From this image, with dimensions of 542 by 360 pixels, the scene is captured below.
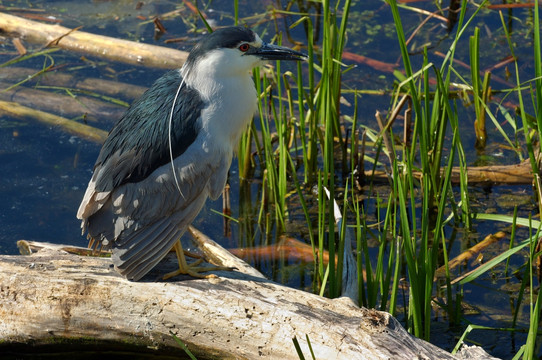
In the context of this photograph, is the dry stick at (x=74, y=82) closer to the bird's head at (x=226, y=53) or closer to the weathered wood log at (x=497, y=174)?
the bird's head at (x=226, y=53)

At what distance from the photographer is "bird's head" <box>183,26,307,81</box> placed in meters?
3.20

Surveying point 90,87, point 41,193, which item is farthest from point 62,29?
point 41,193

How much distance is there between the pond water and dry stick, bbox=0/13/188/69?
8 cm

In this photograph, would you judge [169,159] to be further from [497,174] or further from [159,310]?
[497,174]

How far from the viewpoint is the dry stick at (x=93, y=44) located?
5484 millimetres

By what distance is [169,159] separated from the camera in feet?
10.4

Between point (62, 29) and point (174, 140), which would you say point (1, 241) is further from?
point (62, 29)

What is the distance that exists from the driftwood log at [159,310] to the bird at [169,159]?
140mm

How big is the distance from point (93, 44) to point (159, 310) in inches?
130

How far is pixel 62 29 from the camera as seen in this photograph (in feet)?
19.1

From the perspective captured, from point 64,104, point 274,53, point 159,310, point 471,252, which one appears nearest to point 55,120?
point 64,104

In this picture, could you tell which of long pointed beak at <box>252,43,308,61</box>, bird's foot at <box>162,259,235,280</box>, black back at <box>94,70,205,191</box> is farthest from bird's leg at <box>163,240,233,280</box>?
long pointed beak at <box>252,43,308,61</box>

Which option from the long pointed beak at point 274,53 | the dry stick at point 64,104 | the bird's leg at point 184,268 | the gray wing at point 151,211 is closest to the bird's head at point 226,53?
the long pointed beak at point 274,53

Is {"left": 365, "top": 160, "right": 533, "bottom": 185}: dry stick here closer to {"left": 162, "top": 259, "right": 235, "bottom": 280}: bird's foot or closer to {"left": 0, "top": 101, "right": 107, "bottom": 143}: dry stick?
{"left": 162, "top": 259, "right": 235, "bottom": 280}: bird's foot
